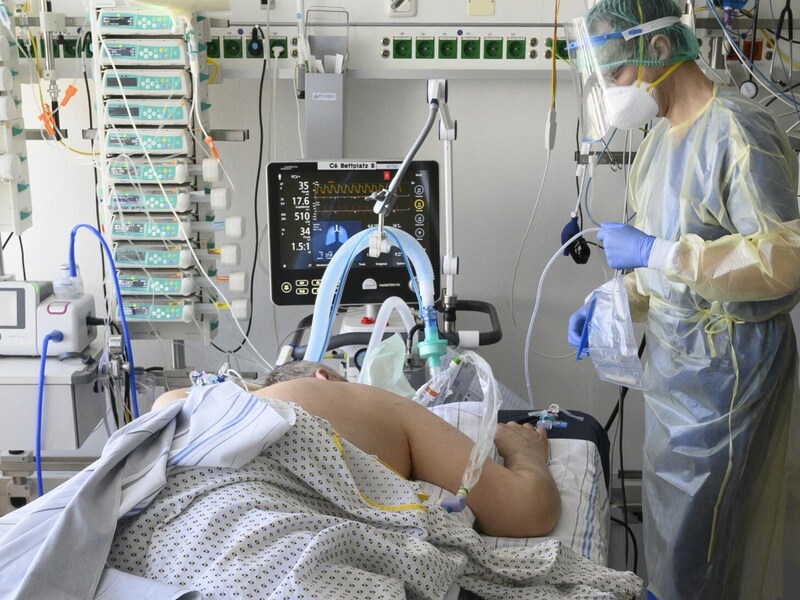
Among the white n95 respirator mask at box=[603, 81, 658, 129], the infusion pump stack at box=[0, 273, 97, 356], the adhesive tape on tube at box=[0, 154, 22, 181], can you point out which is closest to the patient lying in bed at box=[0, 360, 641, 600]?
the white n95 respirator mask at box=[603, 81, 658, 129]

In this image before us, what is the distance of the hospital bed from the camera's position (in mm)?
1392

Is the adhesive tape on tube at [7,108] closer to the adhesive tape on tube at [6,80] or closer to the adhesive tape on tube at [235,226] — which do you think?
the adhesive tape on tube at [6,80]

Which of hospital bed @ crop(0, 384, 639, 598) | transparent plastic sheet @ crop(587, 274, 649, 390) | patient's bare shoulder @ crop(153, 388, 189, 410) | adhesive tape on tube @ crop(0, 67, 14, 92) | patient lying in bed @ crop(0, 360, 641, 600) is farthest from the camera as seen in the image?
adhesive tape on tube @ crop(0, 67, 14, 92)

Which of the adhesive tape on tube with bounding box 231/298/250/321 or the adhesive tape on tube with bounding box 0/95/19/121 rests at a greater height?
the adhesive tape on tube with bounding box 0/95/19/121

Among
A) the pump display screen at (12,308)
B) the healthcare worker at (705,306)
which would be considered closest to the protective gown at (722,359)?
the healthcare worker at (705,306)

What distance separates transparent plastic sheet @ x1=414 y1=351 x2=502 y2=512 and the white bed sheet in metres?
0.06

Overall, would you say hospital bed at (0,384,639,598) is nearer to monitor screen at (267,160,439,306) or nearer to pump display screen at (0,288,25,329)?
monitor screen at (267,160,439,306)

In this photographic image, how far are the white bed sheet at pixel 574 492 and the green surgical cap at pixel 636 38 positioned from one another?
87 cm

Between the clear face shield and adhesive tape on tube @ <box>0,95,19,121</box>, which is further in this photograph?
adhesive tape on tube @ <box>0,95,19,121</box>

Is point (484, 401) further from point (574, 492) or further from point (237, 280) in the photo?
point (237, 280)

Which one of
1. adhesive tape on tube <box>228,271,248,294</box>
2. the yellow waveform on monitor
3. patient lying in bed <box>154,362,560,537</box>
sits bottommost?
patient lying in bed <box>154,362,560,537</box>

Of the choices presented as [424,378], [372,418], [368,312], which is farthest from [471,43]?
[372,418]

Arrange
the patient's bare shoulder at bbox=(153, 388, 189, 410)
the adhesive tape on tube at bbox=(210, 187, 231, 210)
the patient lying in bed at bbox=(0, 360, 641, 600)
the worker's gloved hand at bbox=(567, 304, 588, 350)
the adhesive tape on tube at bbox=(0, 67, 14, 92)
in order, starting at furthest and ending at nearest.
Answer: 1. the adhesive tape on tube at bbox=(210, 187, 231, 210)
2. the adhesive tape on tube at bbox=(0, 67, 14, 92)
3. the worker's gloved hand at bbox=(567, 304, 588, 350)
4. the patient's bare shoulder at bbox=(153, 388, 189, 410)
5. the patient lying in bed at bbox=(0, 360, 641, 600)

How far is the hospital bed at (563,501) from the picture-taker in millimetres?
1392
